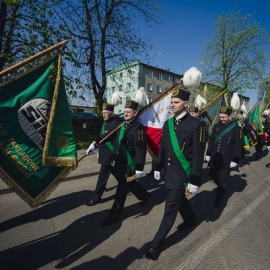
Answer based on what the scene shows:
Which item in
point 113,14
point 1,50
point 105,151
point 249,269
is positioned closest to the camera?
point 249,269

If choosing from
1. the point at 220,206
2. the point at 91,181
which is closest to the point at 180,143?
the point at 220,206

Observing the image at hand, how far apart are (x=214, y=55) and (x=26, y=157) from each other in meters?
26.7

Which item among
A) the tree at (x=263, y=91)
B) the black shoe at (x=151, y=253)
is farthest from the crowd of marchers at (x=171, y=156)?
the tree at (x=263, y=91)

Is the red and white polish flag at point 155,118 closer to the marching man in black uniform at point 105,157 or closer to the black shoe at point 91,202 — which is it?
the marching man in black uniform at point 105,157

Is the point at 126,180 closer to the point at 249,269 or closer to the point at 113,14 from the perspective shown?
the point at 249,269

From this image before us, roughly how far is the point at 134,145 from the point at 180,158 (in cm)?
118

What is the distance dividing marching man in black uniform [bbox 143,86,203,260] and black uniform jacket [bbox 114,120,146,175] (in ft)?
2.28

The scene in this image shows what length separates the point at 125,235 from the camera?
3.51 meters

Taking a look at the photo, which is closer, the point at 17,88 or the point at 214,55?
the point at 17,88

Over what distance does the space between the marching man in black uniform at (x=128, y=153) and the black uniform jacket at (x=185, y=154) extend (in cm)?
74

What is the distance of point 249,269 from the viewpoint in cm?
285

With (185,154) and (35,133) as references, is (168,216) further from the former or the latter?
(35,133)

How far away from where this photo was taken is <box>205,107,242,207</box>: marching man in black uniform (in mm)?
5012

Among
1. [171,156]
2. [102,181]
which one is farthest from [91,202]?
[171,156]
